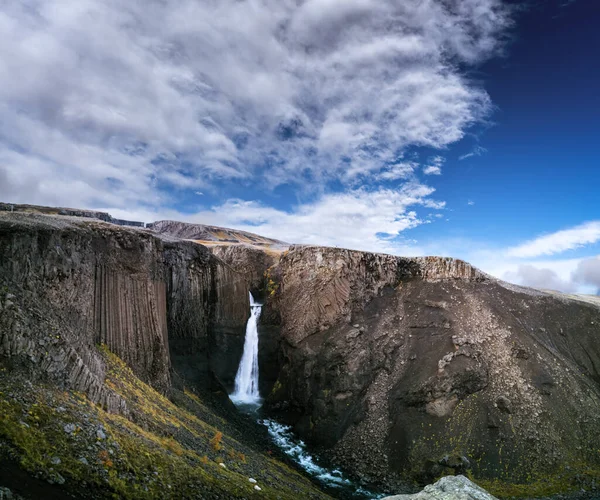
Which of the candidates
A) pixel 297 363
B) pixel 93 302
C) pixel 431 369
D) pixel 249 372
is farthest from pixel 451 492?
pixel 249 372

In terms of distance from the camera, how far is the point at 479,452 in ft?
82.9

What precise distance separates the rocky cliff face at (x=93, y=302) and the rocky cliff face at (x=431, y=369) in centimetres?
1148

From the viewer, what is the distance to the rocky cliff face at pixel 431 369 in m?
25.7

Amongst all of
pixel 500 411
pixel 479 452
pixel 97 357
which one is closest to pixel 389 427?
pixel 479 452

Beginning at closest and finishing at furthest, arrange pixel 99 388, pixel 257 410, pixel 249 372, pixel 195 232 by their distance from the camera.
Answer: pixel 99 388, pixel 257 410, pixel 249 372, pixel 195 232

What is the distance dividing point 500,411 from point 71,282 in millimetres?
30615

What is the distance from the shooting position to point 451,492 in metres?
11.2

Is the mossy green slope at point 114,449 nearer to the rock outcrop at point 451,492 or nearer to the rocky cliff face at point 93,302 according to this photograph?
the rocky cliff face at point 93,302

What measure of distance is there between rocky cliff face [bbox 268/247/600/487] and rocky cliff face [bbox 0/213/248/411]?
1148 centimetres

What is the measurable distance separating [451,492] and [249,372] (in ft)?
99.0

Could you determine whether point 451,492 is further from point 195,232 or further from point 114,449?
point 195,232

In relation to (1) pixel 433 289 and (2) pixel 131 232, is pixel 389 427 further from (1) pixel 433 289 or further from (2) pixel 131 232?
(2) pixel 131 232

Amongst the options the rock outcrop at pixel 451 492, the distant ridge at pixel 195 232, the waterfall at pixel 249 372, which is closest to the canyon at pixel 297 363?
the waterfall at pixel 249 372

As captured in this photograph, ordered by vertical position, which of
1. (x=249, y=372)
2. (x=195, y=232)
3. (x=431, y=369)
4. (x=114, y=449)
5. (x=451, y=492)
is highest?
(x=195, y=232)
